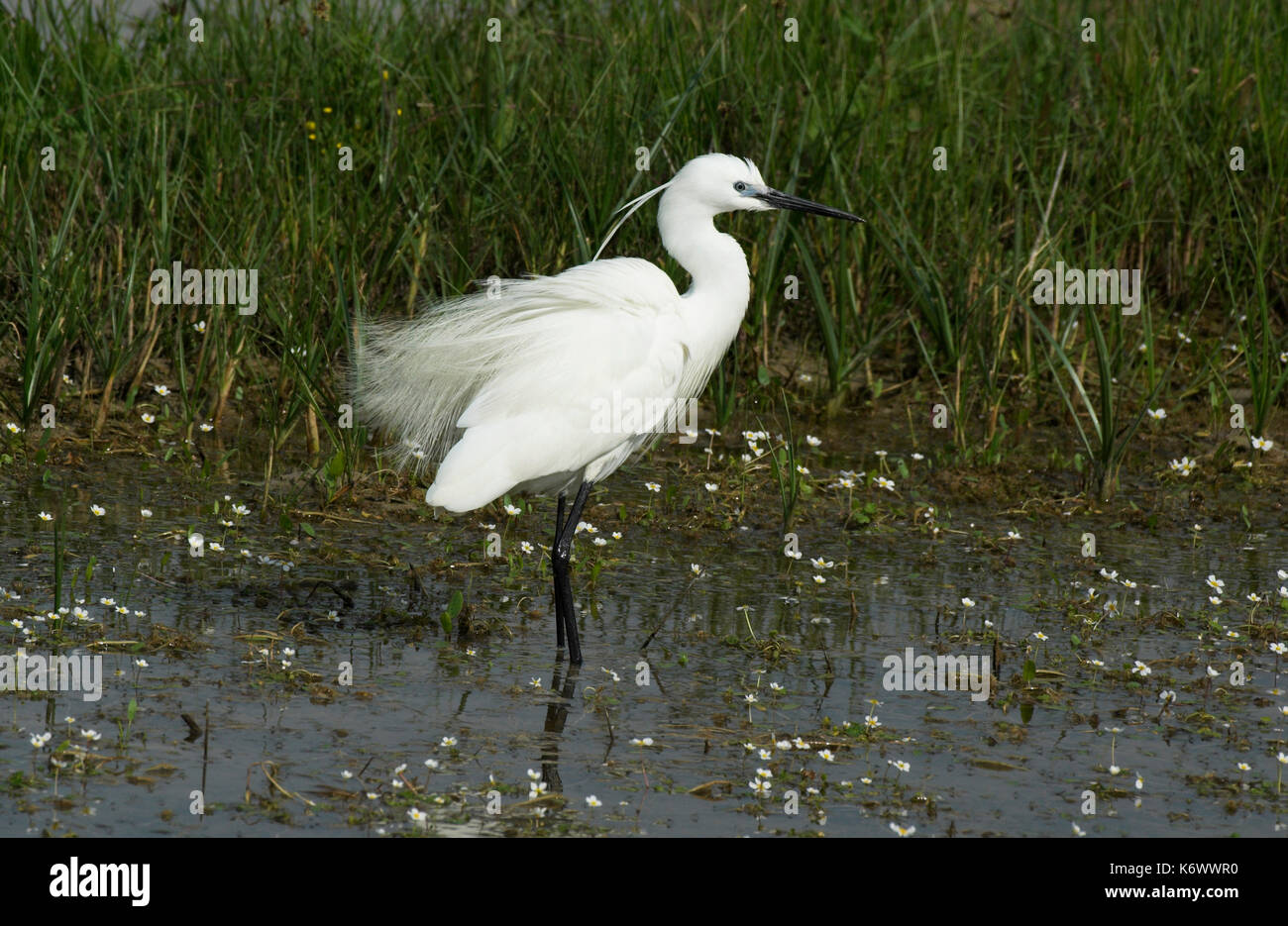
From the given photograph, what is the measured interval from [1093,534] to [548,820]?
10.8ft

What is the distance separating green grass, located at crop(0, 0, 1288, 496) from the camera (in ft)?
21.7

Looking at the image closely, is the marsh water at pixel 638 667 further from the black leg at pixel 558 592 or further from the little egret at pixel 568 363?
the little egret at pixel 568 363

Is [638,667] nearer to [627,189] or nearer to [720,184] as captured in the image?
[720,184]

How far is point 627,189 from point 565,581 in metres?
2.55

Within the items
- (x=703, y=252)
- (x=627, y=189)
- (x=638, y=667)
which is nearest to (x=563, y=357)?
(x=703, y=252)

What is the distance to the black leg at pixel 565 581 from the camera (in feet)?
15.3

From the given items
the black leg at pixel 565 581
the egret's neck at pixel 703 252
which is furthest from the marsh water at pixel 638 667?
the egret's neck at pixel 703 252

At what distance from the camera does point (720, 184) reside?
16.4 ft

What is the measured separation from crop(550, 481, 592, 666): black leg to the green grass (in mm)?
1140

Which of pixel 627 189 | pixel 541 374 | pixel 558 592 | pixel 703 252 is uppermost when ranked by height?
pixel 627 189

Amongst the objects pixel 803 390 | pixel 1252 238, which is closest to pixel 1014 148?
pixel 1252 238

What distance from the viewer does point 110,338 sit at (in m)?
6.70

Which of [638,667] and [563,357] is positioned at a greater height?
[563,357]

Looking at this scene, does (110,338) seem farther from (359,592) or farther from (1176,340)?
(1176,340)
